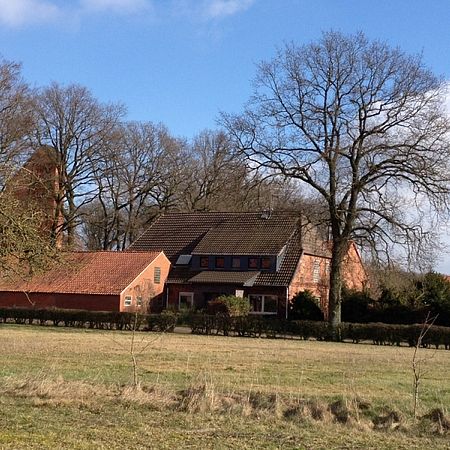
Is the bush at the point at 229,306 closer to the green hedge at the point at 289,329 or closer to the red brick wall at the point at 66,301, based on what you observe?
the green hedge at the point at 289,329

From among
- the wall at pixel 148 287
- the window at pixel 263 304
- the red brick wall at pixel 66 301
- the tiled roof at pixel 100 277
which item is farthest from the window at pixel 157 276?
the window at pixel 263 304

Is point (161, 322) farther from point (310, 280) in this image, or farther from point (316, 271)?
point (316, 271)

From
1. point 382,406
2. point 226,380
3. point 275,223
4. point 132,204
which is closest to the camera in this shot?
point 382,406

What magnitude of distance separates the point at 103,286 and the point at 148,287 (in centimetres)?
346

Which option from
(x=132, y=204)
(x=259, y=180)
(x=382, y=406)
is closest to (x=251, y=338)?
(x=259, y=180)

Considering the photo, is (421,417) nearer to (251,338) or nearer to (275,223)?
(251,338)

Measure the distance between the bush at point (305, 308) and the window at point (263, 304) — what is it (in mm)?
2151

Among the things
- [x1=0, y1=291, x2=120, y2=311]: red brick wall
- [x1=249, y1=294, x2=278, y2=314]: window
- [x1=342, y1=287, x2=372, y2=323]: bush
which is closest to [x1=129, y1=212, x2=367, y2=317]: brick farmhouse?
[x1=249, y1=294, x2=278, y2=314]: window

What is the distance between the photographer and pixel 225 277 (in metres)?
51.4

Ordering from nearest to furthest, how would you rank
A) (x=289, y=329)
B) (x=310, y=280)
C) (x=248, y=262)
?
(x=289, y=329) → (x=248, y=262) → (x=310, y=280)

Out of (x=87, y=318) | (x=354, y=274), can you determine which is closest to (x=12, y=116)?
(x=87, y=318)

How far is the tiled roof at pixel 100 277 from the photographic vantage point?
50.2 metres

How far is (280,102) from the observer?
131ft

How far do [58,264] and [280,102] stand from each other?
78.1 ft
